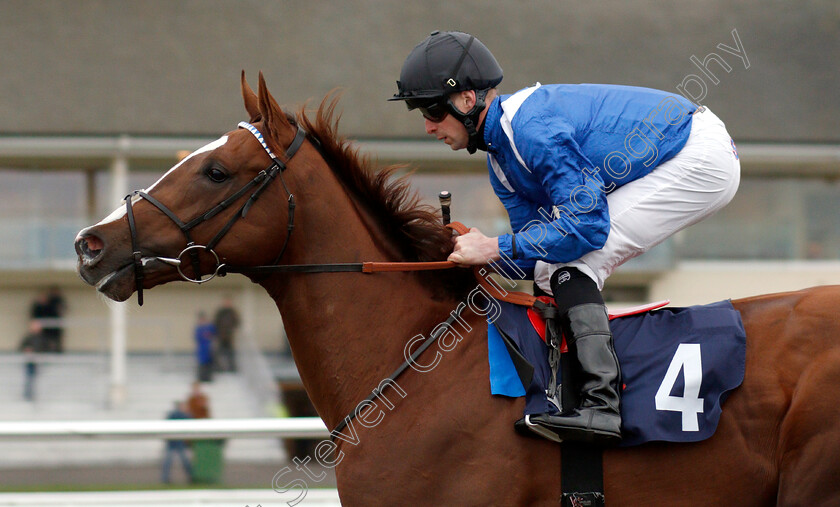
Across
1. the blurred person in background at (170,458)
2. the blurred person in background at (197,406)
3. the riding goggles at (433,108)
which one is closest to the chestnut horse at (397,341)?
the riding goggles at (433,108)

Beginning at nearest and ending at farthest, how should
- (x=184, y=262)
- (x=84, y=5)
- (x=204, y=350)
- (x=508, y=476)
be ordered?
(x=508, y=476) < (x=184, y=262) < (x=204, y=350) < (x=84, y=5)

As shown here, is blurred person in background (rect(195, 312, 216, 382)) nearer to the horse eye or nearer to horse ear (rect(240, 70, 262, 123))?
horse ear (rect(240, 70, 262, 123))

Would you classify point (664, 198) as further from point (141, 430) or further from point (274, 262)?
point (141, 430)

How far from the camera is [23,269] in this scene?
1116 centimetres

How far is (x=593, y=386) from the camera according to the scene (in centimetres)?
247

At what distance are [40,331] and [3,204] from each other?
2.27 meters

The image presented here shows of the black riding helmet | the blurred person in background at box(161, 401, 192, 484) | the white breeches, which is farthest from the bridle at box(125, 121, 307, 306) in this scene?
the blurred person in background at box(161, 401, 192, 484)

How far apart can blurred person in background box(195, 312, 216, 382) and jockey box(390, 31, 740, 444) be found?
7.38 metres

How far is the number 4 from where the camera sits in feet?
8.22

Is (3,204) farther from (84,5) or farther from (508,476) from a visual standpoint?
(508,476)

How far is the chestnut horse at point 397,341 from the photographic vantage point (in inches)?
98.8

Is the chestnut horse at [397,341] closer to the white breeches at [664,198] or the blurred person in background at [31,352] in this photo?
the white breeches at [664,198]

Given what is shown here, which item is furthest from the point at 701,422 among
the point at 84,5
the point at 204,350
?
the point at 84,5

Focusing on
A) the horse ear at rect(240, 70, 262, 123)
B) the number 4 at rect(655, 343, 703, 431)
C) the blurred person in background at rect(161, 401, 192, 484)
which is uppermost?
the horse ear at rect(240, 70, 262, 123)
